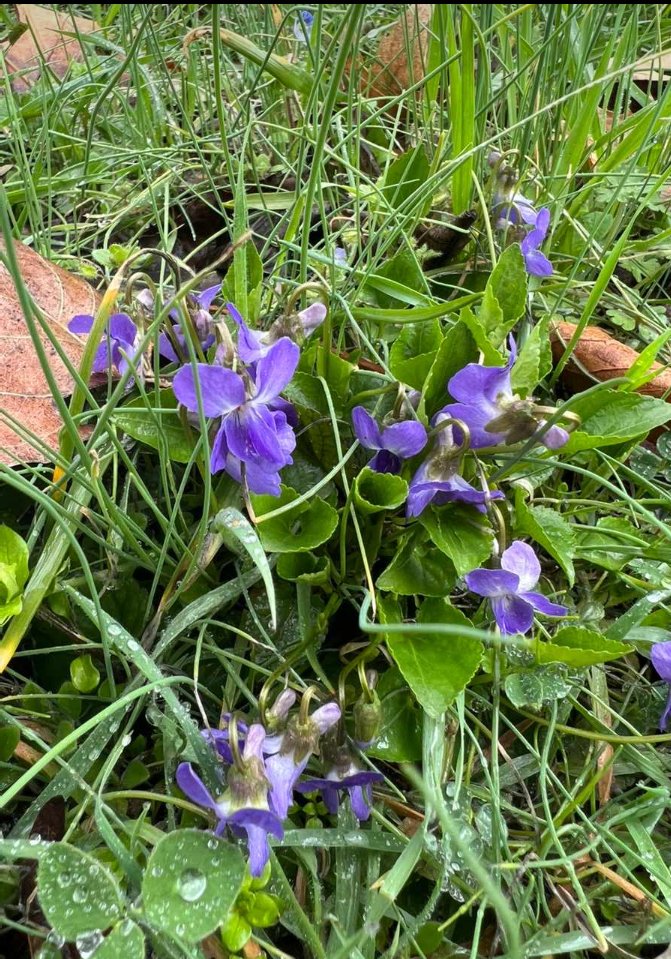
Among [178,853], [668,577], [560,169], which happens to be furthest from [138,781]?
[560,169]

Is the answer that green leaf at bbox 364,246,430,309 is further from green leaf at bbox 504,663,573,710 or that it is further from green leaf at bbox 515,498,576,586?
green leaf at bbox 504,663,573,710

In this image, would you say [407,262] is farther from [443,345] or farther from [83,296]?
[83,296]

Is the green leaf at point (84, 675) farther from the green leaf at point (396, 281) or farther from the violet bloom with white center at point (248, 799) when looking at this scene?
the green leaf at point (396, 281)

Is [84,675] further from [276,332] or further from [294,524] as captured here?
[276,332]

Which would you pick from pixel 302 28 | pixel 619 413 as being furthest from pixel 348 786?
pixel 302 28

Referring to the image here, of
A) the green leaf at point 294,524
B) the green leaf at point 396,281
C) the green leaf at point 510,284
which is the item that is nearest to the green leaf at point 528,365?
the green leaf at point 510,284

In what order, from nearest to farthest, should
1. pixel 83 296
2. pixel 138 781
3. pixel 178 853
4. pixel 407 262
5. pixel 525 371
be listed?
pixel 178 853
pixel 138 781
pixel 525 371
pixel 407 262
pixel 83 296
